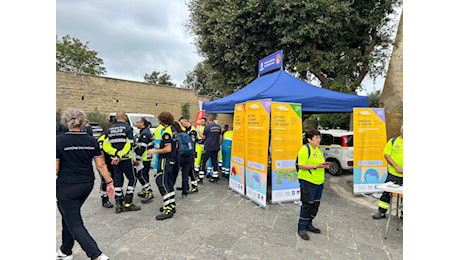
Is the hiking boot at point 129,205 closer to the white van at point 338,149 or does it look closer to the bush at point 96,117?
the white van at point 338,149

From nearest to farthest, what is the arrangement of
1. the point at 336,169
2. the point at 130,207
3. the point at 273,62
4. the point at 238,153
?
the point at 130,207
the point at 238,153
the point at 273,62
the point at 336,169

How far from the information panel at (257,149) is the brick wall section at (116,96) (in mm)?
17768

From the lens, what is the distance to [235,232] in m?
3.78

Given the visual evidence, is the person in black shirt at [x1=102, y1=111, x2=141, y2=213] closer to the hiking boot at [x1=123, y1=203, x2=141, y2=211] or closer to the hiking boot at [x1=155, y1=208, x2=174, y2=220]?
the hiking boot at [x1=123, y1=203, x2=141, y2=211]

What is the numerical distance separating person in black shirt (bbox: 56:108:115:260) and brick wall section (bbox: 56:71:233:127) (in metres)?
19.0

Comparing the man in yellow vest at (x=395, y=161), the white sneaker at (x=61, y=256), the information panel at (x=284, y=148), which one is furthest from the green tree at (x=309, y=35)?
the white sneaker at (x=61, y=256)

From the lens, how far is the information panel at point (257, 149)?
16.0 ft

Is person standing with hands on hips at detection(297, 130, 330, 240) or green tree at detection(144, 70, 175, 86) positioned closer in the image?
person standing with hands on hips at detection(297, 130, 330, 240)

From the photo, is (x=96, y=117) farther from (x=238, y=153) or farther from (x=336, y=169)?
(x=336, y=169)

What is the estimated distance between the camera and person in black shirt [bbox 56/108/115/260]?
253cm

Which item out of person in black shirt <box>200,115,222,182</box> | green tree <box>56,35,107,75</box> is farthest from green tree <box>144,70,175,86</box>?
person in black shirt <box>200,115,222,182</box>

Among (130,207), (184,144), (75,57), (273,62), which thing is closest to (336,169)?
(273,62)

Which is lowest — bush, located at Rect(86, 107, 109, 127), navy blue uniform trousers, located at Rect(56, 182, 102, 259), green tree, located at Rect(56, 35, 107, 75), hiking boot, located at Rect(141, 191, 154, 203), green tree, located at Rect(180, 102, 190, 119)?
hiking boot, located at Rect(141, 191, 154, 203)

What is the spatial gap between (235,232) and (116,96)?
2120cm
